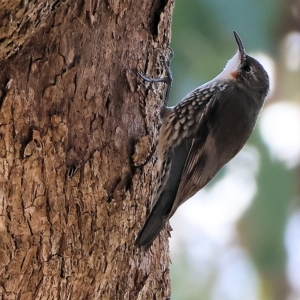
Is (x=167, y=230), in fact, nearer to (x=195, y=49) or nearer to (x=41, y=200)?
(x=41, y=200)

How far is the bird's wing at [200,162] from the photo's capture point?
7.36 feet

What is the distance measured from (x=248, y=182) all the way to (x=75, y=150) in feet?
5.75

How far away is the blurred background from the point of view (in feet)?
9.44

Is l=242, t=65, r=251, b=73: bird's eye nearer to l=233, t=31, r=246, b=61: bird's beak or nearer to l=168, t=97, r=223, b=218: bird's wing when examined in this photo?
l=233, t=31, r=246, b=61: bird's beak

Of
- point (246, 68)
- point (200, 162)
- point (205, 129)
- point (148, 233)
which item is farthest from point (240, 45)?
point (148, 233)

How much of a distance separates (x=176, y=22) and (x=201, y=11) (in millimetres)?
146

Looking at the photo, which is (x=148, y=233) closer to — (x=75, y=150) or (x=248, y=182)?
(x=75, y=150)

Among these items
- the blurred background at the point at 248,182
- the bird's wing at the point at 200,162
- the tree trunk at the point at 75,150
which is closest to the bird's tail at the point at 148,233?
the tree trunk at the point at 75,150

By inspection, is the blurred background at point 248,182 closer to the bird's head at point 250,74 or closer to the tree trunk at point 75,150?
the bird's head at point 250,74

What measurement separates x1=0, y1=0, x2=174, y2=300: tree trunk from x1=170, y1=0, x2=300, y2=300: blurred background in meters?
0.83

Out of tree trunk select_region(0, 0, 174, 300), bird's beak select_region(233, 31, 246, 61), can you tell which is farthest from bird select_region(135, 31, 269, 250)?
tree trunk select_region(0, 0, 174, 300)

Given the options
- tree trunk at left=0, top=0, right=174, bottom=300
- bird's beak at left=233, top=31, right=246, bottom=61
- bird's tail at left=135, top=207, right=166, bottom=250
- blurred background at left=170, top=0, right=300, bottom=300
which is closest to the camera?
tree trunk at left=0, top=0, right=174, bottom=300

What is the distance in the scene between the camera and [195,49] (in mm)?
2881

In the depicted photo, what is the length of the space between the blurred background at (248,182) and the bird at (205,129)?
0.91 ft
